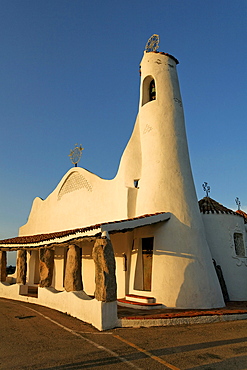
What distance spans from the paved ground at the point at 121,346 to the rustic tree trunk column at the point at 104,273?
Result: 0.95 metres

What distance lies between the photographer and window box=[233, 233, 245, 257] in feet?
51.5

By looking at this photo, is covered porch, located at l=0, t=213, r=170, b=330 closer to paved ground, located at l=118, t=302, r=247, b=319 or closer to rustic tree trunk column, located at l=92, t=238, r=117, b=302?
rustic tree trunk column, located at l=92, t=238, r=117, b=302

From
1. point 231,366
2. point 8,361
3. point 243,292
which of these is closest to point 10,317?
point 8,361

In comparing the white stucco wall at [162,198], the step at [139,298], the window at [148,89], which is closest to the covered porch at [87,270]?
the white stucco wall at [162,198]

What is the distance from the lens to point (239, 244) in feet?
52.0

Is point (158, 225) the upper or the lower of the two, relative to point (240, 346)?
upper

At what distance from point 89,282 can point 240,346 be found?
9.89 meters

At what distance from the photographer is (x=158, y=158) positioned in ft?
43.9

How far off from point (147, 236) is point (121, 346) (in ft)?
19.4

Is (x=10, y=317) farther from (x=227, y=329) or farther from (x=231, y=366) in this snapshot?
(x=231, y=366)

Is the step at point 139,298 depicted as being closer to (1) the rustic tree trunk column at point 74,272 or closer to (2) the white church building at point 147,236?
(2) the white church building at point 147,236

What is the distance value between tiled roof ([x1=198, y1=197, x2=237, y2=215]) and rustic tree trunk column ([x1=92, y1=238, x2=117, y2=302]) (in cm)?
803

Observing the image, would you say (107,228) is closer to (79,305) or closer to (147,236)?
(79,305)

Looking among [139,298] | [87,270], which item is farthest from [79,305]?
[87,270]
